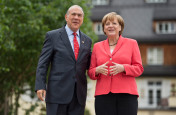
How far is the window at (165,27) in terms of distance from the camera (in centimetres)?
3197

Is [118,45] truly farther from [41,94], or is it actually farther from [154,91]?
[154,91]

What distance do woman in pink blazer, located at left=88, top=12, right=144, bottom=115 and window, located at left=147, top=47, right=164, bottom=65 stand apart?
2703cm

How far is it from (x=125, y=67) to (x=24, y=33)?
7000 millimetres

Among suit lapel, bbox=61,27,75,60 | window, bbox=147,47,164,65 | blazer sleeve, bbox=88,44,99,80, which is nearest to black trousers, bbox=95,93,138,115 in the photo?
blazer sleeve, bbox=88,44,99,80

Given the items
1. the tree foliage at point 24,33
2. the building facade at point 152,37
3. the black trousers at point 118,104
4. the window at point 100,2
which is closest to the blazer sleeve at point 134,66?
the black trousers at point 118,104

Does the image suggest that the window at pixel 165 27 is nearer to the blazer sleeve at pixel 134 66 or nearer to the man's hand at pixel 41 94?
the blazer sleeve at pixel 134 66

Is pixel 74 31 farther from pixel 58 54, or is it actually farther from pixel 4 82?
pixel 4 82

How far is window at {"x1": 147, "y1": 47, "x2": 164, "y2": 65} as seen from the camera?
31.6 meters

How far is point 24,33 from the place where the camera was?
11273 mm

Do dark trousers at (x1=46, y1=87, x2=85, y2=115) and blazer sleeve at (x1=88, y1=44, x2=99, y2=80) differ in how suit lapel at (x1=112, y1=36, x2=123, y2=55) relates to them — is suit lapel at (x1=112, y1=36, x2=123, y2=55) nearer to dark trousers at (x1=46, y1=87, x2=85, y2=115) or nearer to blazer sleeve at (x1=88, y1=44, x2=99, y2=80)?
blazer sleeve at (x1=88, y1=44, x2=99, y2=80)

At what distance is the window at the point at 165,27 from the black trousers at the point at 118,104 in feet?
90.4

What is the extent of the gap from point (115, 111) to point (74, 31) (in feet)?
3.91

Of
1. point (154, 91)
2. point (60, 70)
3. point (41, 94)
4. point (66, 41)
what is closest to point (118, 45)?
point (66, 41)

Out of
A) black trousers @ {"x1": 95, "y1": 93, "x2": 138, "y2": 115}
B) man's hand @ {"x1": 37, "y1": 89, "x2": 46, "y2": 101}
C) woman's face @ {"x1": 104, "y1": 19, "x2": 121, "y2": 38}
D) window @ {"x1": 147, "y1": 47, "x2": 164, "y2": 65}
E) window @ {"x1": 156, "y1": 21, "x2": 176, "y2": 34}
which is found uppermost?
window @ {"x1": 156, "y1": 21, "x2": 176, "y2": 34}
